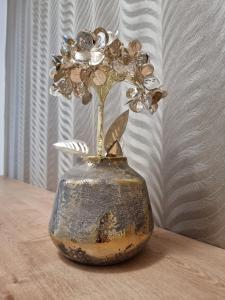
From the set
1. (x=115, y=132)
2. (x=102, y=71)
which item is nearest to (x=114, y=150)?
(x=115, y=132)

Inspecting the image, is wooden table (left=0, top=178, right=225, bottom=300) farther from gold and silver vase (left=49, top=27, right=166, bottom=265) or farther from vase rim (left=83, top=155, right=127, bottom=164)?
vase rim (left=83, top=155, right=127, bottom=164)

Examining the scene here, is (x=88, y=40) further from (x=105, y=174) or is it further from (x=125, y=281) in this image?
(x=125, y=281)

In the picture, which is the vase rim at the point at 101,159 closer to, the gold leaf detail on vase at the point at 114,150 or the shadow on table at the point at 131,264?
the gold leaf detail on vase at the point at 114,150

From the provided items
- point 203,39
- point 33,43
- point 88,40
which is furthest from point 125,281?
point 33,43

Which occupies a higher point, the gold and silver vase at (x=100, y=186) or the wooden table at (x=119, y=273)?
the gold and silver vase at (x=100, y=186)

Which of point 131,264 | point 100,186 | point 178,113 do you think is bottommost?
point 131,264

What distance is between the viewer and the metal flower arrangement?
0.44m

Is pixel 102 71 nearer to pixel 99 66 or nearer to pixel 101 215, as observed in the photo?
pixel 99 66

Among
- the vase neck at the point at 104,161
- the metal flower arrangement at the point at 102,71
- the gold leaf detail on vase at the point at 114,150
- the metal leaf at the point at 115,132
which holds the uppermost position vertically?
the metal flower arrangement at the point at 102,71

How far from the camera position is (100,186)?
448 mm

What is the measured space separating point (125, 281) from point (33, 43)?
49.2 inches

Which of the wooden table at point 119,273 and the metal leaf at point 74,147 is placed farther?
the metal leaf at point 74,147

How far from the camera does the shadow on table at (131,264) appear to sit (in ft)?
1.47

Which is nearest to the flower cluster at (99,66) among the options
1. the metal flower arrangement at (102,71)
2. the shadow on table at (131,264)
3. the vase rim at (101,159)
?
the metal flower arrangement at (102,71)
